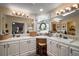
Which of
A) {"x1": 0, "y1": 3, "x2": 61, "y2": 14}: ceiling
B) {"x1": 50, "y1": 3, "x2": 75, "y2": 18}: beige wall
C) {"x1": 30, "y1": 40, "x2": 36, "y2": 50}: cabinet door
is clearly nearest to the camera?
{"x1": 50, "y1": 3, "x2": 75, "y2": 18}: beige wall

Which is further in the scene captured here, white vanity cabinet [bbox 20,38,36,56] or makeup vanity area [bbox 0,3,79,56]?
white vanity cabinet [bbox 20,38,36,56]

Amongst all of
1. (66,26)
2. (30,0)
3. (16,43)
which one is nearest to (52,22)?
(66,26)

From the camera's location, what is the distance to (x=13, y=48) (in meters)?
2.28

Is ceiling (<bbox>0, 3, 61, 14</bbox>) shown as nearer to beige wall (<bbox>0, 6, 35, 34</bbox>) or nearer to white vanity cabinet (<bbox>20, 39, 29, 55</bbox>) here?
beige wall (<bbox>0, 6, 35, 34</bbox>)

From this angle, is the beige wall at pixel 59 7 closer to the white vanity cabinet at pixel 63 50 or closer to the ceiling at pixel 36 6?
the ceiling at pixel 36 6

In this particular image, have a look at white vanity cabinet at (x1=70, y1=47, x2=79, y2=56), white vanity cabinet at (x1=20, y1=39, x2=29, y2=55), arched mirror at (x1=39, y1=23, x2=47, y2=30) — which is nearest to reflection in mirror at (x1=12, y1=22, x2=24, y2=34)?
white vanity cabinet at (x1=20, y1=39, x2=29, y2=55)

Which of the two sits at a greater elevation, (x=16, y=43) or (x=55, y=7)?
(x=55, y=7)

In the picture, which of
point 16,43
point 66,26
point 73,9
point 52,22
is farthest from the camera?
point 16,43

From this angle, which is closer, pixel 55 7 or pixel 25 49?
pixel 55 7

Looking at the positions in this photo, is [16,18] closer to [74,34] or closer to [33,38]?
[33,38]

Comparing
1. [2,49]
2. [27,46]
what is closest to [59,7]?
[27,46]

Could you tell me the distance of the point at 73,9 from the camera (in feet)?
6.11

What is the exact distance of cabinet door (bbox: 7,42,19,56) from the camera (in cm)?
220

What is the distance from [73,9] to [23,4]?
1.06 m
